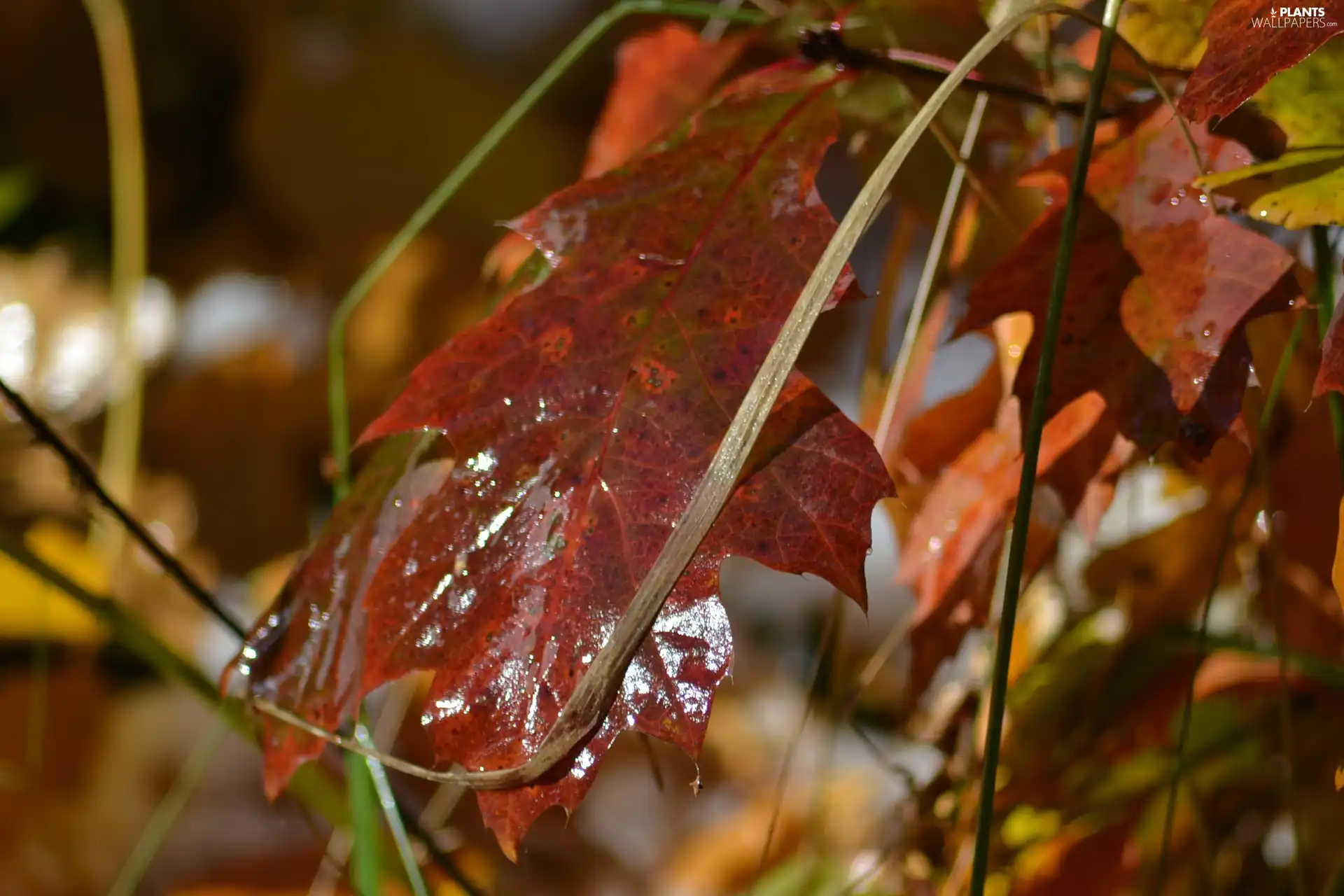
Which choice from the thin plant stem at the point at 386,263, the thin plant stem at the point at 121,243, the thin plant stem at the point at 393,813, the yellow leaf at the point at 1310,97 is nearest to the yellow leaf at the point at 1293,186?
the yellow leaf at the point at 1310,97

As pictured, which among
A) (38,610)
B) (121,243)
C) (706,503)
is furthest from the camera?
(121,243)

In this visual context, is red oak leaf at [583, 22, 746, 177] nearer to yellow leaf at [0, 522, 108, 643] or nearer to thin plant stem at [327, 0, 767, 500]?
thin plant stem at [327, 0, 767, 500]

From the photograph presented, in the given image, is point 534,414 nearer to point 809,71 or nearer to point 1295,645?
point 809,71

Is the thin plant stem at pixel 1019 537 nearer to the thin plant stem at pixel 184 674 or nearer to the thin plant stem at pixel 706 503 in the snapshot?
the thin plant stem at pixel 706 503

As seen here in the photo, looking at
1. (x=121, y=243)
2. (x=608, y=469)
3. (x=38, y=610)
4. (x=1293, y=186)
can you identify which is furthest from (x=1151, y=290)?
(x=121, y=243)

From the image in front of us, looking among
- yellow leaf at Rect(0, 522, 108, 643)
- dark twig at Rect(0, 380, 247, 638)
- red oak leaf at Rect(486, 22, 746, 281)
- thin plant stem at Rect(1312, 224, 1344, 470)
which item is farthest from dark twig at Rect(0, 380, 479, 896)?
yellow leaf at Rect(0, 522, 108, 643)

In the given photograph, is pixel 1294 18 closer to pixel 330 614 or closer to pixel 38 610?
pixel 330 614
